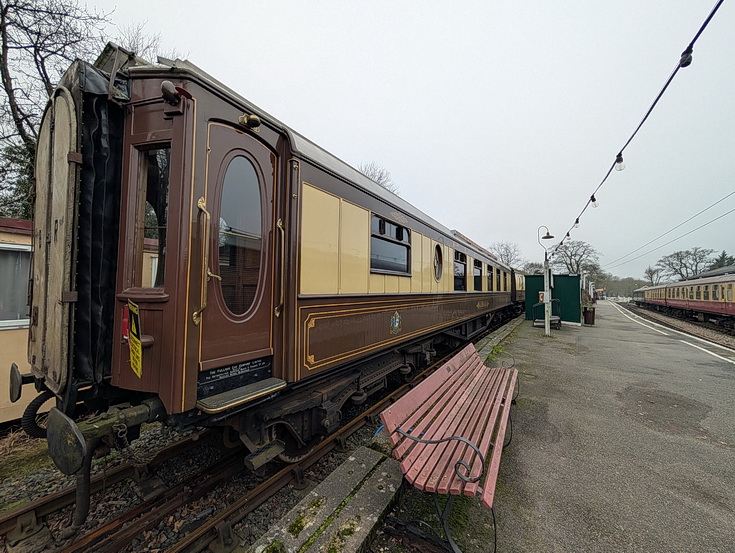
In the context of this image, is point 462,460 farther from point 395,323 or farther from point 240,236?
point 395,323

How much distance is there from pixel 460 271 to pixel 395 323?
4054 mm

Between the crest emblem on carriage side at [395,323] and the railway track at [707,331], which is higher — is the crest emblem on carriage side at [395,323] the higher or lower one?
the higher one

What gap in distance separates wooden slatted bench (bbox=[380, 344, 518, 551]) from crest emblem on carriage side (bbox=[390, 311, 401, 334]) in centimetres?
96

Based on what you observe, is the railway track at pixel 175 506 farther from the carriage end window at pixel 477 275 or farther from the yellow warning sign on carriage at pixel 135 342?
the carriage end window at pixel 477 275

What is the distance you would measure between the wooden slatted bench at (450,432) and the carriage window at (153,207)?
6.68ft

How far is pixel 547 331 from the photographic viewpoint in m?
11.1

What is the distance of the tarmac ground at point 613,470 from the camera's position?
226 cm

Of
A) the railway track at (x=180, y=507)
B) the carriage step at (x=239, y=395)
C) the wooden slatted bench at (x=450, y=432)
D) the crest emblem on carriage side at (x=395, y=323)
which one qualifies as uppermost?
the crest emblem on carriage side at (x=395, y=323)

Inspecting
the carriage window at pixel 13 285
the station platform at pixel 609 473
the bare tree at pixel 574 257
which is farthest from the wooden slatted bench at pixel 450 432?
the bare tree at pixel 574 257

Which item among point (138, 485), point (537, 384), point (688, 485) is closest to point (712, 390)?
point (537, 384)

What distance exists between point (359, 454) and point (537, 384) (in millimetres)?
4225

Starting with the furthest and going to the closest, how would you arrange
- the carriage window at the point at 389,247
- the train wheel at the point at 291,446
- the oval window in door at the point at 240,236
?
the carriage window at the point at 389,247, the train wheel at the point at 291,446, the oval window in door at the point at 240,236

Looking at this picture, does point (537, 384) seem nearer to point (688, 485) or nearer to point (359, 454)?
point (688, 485)

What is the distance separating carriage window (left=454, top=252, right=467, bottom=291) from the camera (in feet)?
25.3
